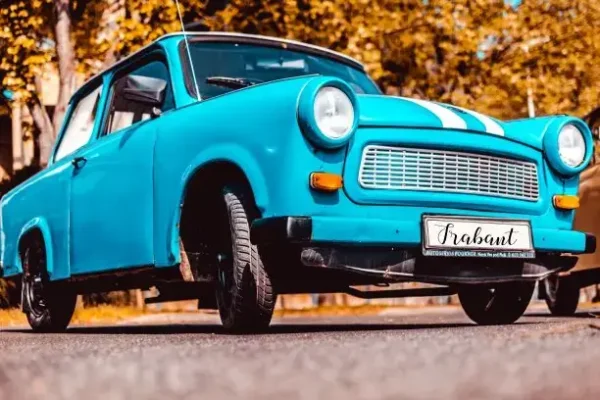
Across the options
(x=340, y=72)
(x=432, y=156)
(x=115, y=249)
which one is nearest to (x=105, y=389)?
(x=432, y=156)

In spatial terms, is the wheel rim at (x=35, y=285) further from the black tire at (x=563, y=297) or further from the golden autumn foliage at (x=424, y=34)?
the golden autumn foliage at (x=424, y=34)

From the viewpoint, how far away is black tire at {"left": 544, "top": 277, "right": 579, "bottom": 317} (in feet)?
28.4

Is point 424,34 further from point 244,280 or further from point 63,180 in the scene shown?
point 244,280

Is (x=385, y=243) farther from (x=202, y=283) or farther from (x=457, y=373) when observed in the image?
(x=457, y=373)

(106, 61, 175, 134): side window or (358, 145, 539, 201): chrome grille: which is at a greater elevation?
(106, 61, 175, 134): side window

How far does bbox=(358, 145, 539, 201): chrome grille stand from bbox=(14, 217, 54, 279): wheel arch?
2.74 metres

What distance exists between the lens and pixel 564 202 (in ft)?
18.4

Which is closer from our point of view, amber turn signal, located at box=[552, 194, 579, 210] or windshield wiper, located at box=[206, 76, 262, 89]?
amber turn signal, located at box=[552, 194, 579, 210]

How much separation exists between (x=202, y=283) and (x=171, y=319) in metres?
5.10

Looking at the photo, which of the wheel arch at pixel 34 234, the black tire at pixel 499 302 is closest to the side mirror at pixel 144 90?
the wheel arch at pixel 34 234

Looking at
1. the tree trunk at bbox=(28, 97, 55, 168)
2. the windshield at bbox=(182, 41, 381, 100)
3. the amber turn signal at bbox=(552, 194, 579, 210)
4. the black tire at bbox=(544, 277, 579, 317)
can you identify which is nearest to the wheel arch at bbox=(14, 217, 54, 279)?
the windshield at bbox=(182, 41, 381, 100)

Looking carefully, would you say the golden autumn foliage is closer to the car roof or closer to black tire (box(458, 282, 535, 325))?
the car roof

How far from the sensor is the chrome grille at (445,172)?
4910mm

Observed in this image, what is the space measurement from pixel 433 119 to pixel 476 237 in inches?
23.0
